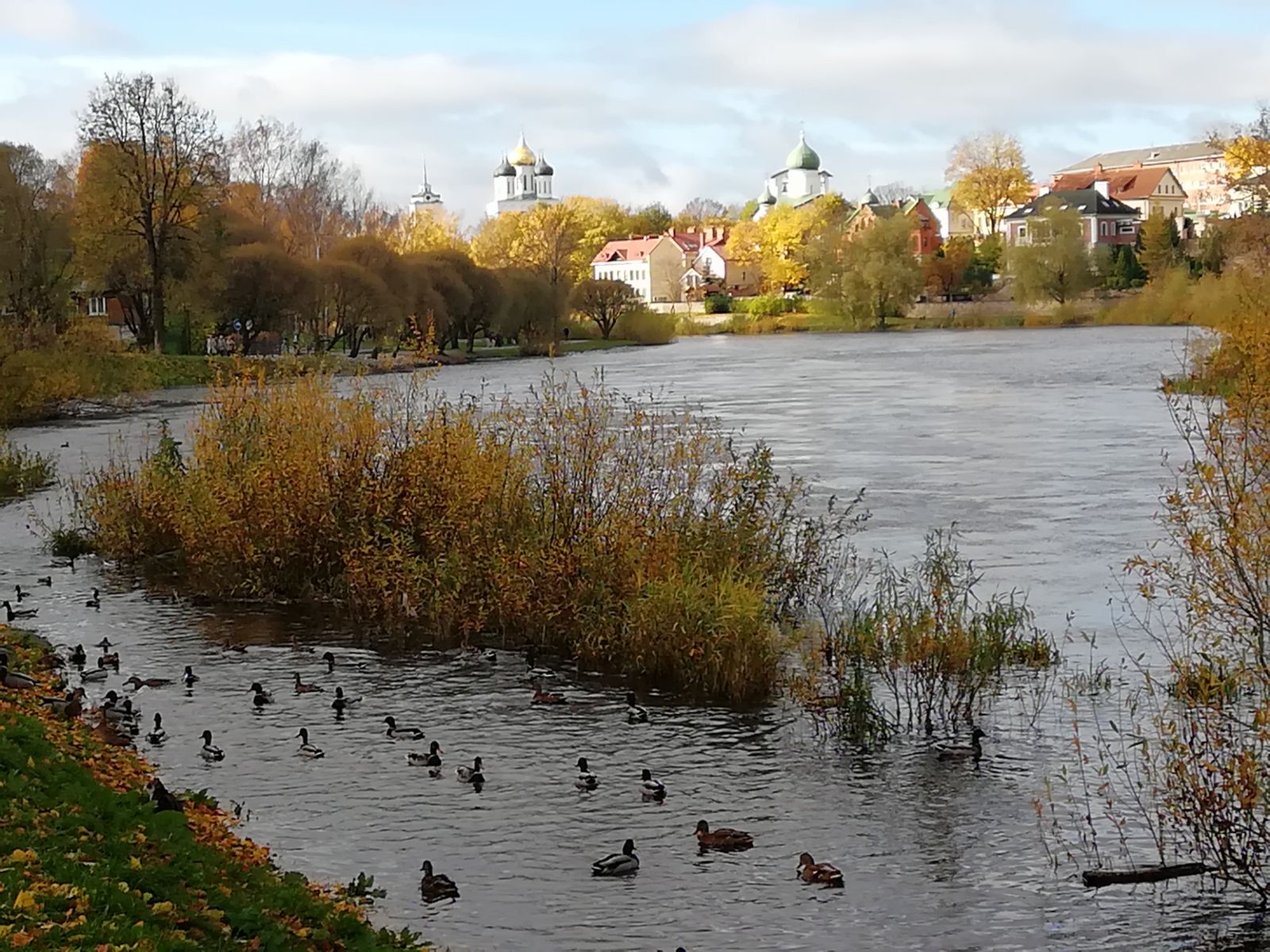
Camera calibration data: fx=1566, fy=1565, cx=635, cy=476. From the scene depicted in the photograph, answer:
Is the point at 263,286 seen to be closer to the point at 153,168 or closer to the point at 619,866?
the point at 153,168

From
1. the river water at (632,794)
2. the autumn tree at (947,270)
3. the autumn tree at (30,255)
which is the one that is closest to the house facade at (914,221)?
the autumn tree at (947,270)

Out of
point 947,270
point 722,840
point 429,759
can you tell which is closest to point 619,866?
point 722,840

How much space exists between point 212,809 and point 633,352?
82.7 m

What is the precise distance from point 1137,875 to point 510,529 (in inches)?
383

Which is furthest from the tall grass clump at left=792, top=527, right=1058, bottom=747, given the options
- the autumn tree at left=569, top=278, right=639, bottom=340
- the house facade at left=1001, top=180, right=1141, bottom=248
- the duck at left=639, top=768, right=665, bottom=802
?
the house facade at left=1001, top=180, right=1141, bottom=248

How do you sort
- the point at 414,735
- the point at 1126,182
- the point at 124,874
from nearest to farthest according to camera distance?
the point at 124,874
the point at 414,735
the point at 1126,182

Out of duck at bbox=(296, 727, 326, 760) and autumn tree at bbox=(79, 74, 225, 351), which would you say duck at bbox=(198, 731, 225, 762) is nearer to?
duck at bbox=(296, 727, 326, 760)

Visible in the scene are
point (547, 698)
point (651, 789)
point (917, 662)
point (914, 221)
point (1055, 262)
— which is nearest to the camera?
point (651, 789)

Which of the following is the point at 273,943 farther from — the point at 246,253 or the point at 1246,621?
the point at 246,253

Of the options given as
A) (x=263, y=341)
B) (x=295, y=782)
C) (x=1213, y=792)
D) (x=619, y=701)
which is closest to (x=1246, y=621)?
(x=1213, y=792)

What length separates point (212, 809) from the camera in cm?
1214

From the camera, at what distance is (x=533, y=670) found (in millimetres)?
17281

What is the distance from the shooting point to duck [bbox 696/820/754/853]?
11789 mm

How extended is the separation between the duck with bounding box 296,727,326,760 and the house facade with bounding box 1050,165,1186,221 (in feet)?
517
